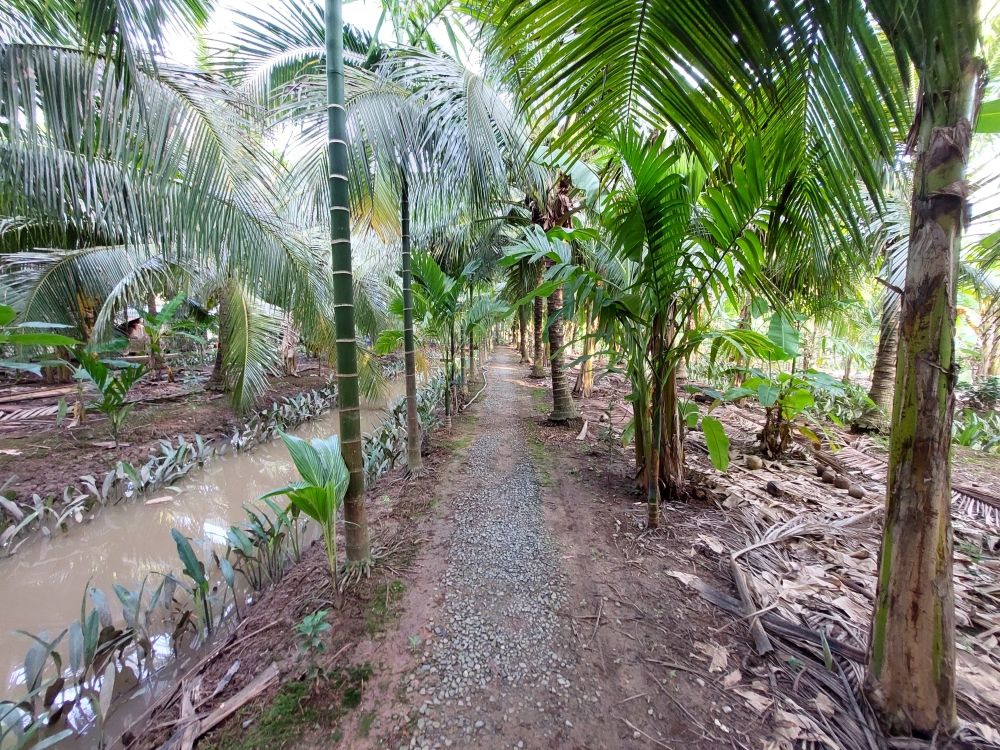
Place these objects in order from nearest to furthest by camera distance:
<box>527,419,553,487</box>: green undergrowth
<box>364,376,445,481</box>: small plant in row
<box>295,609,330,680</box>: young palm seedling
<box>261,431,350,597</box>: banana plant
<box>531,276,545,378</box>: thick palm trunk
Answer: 1. <box>295,609,330,680</box>: young palm seedling
2. <box>261,431,350,597</box>: banana plant
3. <box>527,419,553,487</box>: green undergrowth
4. <box>364,376,445,481</box>: small plant in row
5. <box>531,276,545,378</box>: thick palm trunk

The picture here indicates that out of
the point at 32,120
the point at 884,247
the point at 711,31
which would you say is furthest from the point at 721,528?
the point at 32,120

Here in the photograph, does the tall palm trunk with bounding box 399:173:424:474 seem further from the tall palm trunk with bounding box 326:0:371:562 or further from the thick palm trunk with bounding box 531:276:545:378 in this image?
the thick palm trunk with bounding box 531:276:545:378

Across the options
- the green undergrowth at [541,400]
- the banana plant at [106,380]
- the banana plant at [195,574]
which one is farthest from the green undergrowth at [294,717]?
the green undergrowth at [541,400]

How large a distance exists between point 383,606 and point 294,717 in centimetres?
60

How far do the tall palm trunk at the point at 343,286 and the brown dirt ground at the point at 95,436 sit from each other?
11.4 feet

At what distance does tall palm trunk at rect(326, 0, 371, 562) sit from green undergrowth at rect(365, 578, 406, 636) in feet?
0.71

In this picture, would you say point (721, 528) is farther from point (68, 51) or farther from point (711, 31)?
point (68, 51)

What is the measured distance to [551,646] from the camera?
5.44ft

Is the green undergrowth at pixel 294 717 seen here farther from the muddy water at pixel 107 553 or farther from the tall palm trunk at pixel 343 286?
the muddy water at pixel 107 553

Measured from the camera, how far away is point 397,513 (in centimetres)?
294

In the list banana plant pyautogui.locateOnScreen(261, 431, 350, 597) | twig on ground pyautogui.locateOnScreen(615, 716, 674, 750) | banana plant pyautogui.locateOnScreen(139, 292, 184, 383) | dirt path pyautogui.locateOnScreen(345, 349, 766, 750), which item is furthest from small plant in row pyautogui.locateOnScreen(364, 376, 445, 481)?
banana plant pyautogui.locateOnScreen(139, 292, 184, 383)

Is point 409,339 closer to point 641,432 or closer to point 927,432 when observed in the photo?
point 641,432

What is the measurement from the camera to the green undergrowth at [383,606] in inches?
70.7

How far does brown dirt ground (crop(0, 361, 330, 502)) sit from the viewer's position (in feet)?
11.9
